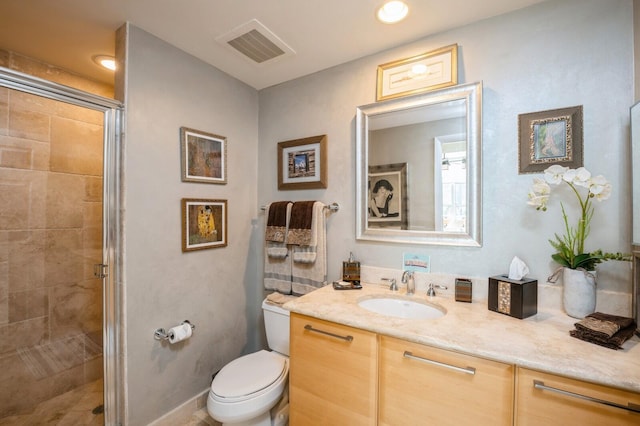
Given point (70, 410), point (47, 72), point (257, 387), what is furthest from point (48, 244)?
point (257, 387)

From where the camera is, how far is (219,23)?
58.2 inches

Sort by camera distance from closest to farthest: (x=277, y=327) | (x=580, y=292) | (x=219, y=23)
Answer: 1. (x=580, y=292)
2. (x=219, y=23)
3. (x=277, y=327)

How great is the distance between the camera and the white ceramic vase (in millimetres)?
1135

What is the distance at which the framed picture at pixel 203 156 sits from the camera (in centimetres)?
174

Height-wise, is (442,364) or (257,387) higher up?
(442,364)

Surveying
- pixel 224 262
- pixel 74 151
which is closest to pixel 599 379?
pixel 224 262

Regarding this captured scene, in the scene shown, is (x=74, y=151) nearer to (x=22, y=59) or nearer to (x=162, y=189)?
(x=162, y=189)

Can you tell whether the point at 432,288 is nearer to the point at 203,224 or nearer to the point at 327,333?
the point at 327,333

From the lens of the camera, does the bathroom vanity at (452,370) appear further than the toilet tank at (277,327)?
No

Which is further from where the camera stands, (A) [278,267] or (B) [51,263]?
(A) [278,267]

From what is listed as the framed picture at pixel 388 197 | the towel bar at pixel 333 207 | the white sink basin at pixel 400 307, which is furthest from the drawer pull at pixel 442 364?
the towel bar at pixel 333 207

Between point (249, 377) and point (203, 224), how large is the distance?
3.28 feet

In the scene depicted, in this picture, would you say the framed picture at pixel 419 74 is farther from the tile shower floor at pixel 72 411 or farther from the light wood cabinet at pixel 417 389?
the tile shower floor at pixel 72 411

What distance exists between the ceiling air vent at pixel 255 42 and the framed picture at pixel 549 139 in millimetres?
1420
